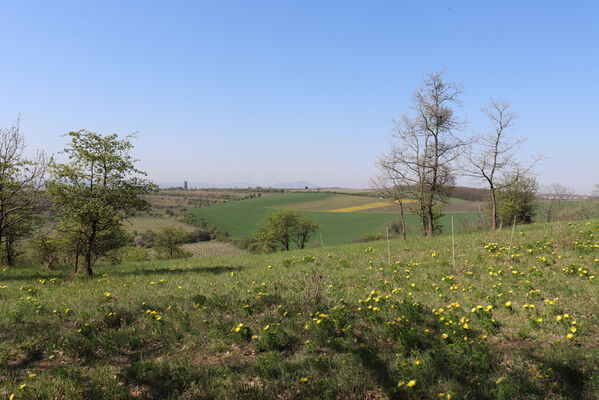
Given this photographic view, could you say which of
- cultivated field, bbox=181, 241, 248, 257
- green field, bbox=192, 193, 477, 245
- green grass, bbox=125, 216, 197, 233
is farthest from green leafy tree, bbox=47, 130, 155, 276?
green grass, bbox=125, 216, 197, 233

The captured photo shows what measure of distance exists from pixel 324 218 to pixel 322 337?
272 ft

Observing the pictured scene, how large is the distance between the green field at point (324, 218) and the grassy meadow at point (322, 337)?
2085 inches

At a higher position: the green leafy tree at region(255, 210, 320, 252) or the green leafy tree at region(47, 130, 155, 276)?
the green leafy tree at region(47, 130, 155, 276)

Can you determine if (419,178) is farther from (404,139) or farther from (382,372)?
(382,372)

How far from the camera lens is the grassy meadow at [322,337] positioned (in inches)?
200

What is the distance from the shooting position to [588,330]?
638 cm

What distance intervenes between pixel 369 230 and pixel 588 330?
64488 mm

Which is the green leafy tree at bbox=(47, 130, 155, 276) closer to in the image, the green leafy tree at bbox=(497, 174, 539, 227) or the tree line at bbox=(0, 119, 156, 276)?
the tree line at bbox=(0, 119, 156, 276)

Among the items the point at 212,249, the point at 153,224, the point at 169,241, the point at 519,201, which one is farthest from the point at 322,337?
the point at 153,224

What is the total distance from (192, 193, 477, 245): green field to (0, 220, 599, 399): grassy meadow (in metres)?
53.0

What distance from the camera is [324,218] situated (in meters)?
89.2

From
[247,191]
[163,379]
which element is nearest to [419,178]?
[163,379]

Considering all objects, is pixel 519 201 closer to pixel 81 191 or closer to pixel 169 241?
pixel 81 191

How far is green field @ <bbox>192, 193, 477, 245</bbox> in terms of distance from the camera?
2704 inches
